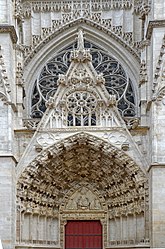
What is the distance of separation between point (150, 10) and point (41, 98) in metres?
3.78

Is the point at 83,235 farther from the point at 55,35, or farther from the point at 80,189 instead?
the point at 55,35

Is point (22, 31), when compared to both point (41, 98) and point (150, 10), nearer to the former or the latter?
point (41, 98)

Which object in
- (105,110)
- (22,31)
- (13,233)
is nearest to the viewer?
(13,233)

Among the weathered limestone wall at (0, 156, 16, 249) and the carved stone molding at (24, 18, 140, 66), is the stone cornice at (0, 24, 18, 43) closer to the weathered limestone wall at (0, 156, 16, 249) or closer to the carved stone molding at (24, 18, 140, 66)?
the carved stone molding at (24, 18, 140, 66)

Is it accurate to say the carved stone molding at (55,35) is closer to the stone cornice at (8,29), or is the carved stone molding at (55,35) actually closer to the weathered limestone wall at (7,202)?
the stone cornice at (8,29)

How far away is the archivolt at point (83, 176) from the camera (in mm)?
14469

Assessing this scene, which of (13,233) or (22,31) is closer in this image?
(13,233)

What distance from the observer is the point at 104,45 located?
17688 millimetres

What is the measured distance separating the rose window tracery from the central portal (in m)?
2.37

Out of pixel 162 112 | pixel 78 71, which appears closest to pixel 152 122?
pixel 162 112

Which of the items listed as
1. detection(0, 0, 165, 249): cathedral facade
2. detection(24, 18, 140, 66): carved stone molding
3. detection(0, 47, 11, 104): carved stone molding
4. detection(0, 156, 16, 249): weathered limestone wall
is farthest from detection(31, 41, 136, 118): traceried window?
detection(0, 156, 16, 249): weathered limestone wall

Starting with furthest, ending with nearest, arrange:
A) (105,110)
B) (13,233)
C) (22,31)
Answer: (22,31) < (105,110) < (13,233)

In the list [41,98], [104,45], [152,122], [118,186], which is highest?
[104,45]

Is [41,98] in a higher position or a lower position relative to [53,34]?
lower
